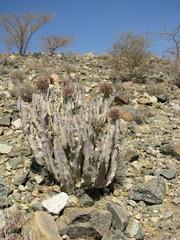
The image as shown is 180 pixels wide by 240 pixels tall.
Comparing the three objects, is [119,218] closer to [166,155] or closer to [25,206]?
[25,206]

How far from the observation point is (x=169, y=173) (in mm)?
6238

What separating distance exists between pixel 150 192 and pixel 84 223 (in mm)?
1213


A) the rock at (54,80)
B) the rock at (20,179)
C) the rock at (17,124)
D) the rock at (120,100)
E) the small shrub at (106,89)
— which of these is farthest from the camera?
the rock at (54,80)

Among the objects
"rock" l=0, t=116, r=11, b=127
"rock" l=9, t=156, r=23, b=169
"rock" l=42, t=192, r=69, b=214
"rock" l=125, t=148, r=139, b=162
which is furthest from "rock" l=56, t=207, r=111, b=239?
"rock" l=0, t=116, r=11, b=127

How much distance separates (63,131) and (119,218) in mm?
1482

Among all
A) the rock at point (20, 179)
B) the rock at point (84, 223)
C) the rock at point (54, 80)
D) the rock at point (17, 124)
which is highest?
the rock at point (54, 80)

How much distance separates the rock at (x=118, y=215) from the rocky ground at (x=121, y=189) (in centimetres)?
1

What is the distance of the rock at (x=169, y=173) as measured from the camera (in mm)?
6176

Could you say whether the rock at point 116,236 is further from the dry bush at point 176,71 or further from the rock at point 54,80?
the dry bush at point 176,71

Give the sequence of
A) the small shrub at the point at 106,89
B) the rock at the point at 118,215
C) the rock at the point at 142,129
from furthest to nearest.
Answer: the rock at the point at 142,129 < the small shrub at the point at 106,89 < the rock at the point at 118,215

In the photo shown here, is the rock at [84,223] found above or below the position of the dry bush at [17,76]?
below

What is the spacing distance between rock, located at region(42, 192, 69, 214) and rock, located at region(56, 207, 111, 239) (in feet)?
0.33

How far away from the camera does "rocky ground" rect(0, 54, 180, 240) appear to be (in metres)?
4.86

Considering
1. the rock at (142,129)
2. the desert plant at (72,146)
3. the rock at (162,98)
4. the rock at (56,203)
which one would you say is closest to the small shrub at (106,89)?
the desert plant at (72,146)
